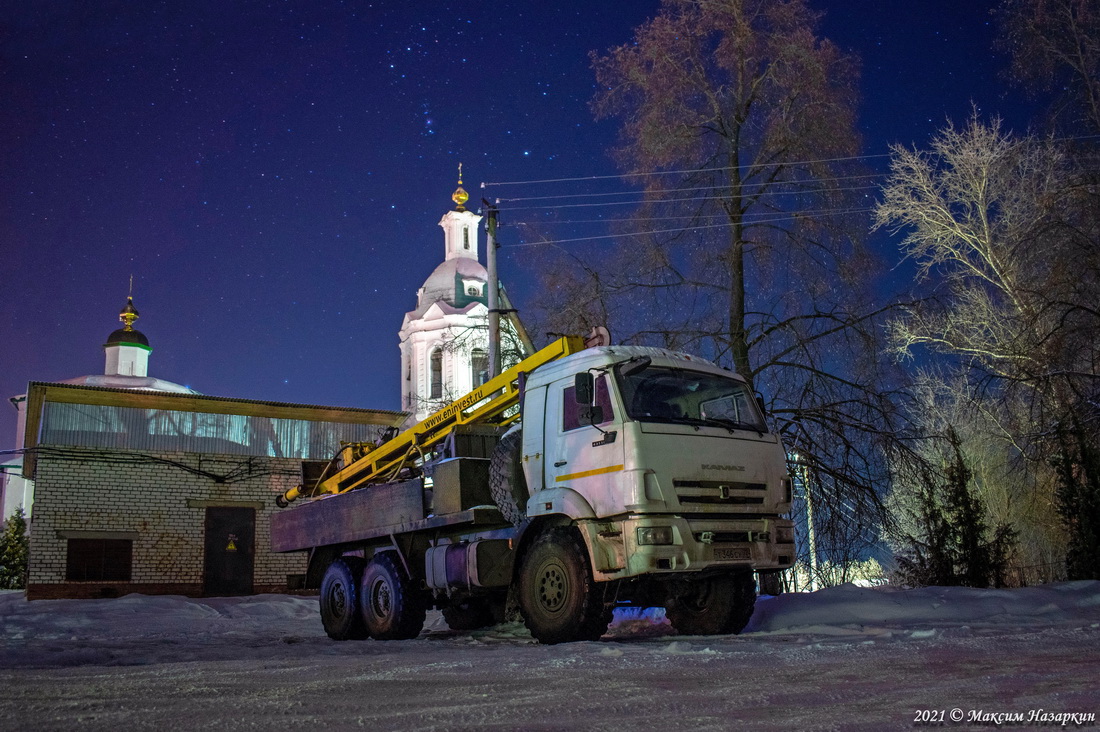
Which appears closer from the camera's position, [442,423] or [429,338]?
[442,423]

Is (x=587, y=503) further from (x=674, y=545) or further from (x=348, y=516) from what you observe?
(x=348, y=516)

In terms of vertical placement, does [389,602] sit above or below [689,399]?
below

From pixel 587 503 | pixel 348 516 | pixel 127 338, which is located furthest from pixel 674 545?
pixel 127 338

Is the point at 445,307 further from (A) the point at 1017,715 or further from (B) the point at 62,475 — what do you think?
(A) the point at 1017,715

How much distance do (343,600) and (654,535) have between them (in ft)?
18.2

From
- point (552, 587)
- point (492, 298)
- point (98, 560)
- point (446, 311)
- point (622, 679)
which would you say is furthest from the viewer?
point (446, 311)

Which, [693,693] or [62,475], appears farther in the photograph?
[62,475]

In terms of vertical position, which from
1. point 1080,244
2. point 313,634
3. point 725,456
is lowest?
point 313,634

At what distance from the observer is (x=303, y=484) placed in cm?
1491

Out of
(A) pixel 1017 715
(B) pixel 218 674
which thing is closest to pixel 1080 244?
(A) pixel 1017 715

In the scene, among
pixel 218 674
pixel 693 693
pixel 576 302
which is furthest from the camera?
pixel 576 302

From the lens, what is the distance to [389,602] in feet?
38.9

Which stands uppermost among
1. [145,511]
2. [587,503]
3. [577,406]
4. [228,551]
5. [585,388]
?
[585,388]

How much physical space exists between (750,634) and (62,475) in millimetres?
19201
